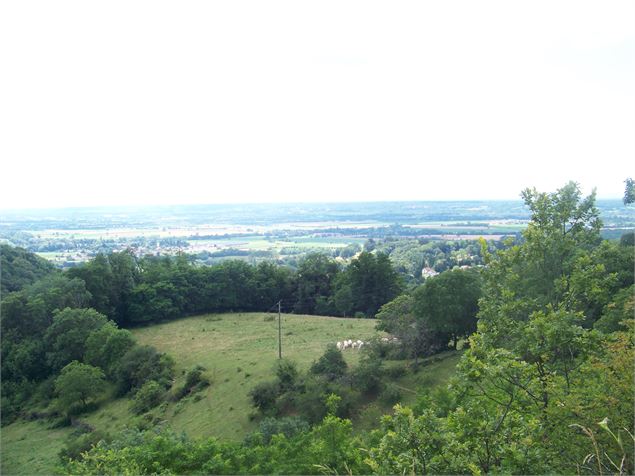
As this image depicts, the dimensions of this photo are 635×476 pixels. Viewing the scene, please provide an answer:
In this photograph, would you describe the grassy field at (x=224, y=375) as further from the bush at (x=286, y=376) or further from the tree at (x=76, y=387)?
the bush at (x=286, y=376)

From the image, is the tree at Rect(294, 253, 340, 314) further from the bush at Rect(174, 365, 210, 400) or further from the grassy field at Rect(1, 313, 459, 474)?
the bush at Rect(174, 365, 210, 400)

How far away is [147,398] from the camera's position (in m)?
30.3

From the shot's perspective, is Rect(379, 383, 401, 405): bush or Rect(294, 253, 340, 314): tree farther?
Rect(294, 253, 340, 314): tree

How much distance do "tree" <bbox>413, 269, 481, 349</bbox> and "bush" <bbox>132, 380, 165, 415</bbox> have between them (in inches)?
722

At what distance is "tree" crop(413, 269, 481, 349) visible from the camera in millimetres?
28000

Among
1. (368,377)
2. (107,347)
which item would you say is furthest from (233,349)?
(368,377)

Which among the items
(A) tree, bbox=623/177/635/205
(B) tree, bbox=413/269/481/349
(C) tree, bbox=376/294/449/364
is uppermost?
(A) tree, bbox=623/177/635/205

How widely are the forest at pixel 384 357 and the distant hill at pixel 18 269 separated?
28cm

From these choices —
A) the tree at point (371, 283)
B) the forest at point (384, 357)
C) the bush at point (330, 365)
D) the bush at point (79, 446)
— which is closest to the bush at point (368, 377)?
the forest at point (384, 357)

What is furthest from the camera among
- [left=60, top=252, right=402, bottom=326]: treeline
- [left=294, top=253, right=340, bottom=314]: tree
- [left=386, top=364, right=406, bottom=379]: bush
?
[left=294, top=253, right=340, bottom=314]: tree

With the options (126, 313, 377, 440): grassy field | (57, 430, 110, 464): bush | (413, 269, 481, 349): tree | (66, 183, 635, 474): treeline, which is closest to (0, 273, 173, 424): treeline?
(126, 313, 377, 440): grassy field

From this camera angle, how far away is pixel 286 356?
3228 cm

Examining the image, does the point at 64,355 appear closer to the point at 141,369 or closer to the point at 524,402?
the point at 141,369

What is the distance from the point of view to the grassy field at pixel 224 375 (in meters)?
24.6
